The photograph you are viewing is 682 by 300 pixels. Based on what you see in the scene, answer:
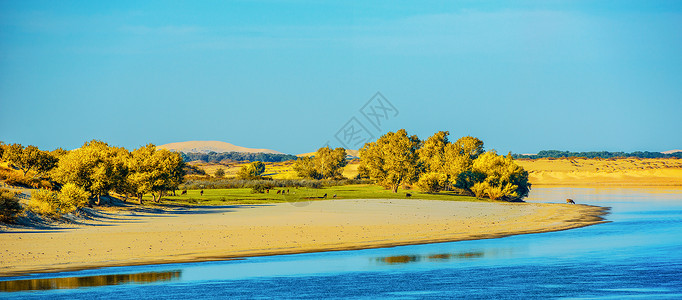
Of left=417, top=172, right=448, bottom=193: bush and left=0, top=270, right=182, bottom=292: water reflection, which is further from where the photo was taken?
left=417, top=172, right=448, bottom=193: bush

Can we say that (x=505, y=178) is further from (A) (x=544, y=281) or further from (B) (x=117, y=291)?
(B) (x=117, y=291)

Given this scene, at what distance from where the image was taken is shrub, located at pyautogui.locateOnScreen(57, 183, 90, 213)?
30.8m

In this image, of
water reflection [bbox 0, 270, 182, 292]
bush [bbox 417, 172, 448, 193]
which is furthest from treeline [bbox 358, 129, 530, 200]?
water reflection [bbox 0, 270, 182, 292]

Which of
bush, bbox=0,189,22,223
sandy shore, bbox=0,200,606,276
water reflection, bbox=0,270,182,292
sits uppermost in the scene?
bush, bbox=0,189,22,223

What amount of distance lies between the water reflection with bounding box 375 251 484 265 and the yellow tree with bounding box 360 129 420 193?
44241 mm

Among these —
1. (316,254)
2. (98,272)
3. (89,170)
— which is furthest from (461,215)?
(98,272)

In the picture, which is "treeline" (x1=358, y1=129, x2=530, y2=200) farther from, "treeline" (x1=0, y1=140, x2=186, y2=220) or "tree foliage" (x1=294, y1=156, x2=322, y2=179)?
"treeline" (x1=0, y1=140, x2=186, y2=220)

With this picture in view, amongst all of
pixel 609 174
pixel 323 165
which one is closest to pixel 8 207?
pixel 323 165

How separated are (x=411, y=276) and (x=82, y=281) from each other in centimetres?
913

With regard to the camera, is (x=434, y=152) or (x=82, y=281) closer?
(x=82, y=281)

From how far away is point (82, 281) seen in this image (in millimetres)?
17797

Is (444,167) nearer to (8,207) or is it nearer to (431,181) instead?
(431,181)

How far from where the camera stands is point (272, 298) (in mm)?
16438

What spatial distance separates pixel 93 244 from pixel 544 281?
15.5 metres
